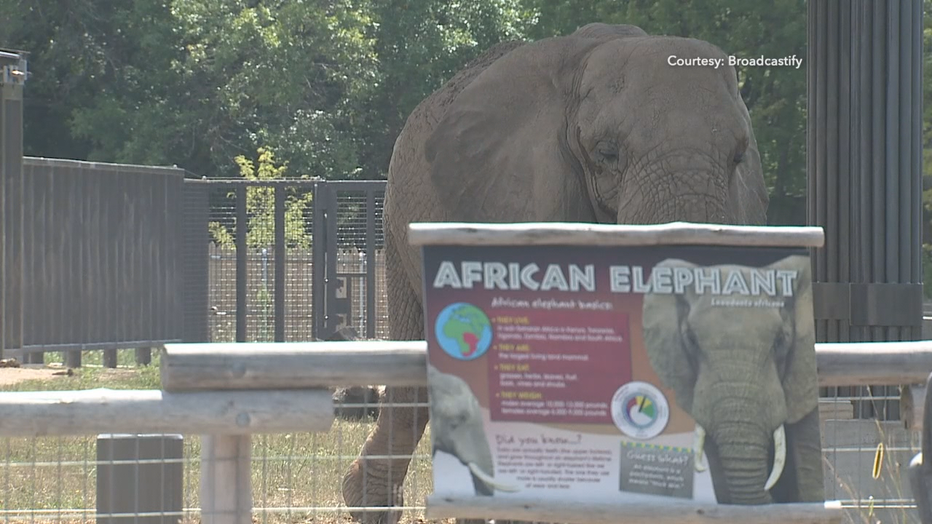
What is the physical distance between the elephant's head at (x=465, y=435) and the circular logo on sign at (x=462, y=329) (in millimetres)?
74

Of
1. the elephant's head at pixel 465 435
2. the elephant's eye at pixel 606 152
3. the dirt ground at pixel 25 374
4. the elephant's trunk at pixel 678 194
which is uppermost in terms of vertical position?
the elephant's eye at pixel 606 152

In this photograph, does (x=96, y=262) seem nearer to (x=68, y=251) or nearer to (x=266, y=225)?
(x=68, y=251)

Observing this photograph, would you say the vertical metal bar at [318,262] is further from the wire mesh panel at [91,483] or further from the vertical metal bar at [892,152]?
the vertical metal bar at [892,152]

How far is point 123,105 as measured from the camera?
32312 millimetres

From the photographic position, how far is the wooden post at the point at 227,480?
13.0 feet

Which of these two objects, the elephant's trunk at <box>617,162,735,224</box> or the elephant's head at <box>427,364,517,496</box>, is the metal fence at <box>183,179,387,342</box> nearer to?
the elephant's trunk at <box>617,162,735,224</box>

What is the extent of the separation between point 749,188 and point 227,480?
10.7ft

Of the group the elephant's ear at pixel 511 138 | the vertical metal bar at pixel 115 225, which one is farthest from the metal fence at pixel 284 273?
the elephant's ear at pixel 511 138

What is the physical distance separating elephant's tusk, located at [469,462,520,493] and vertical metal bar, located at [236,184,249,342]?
13.3 metres

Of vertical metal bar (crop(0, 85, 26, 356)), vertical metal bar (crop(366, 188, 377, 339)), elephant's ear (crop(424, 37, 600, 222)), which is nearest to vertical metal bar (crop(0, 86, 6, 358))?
vertical metal bar (crop(0, 85, 26, 356))

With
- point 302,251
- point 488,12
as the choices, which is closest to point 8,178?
point 302,251

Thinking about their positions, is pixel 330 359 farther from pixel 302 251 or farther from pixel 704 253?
pixel 302 251

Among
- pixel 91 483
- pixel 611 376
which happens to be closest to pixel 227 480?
pixel 611 376

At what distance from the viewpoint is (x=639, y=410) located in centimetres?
371
